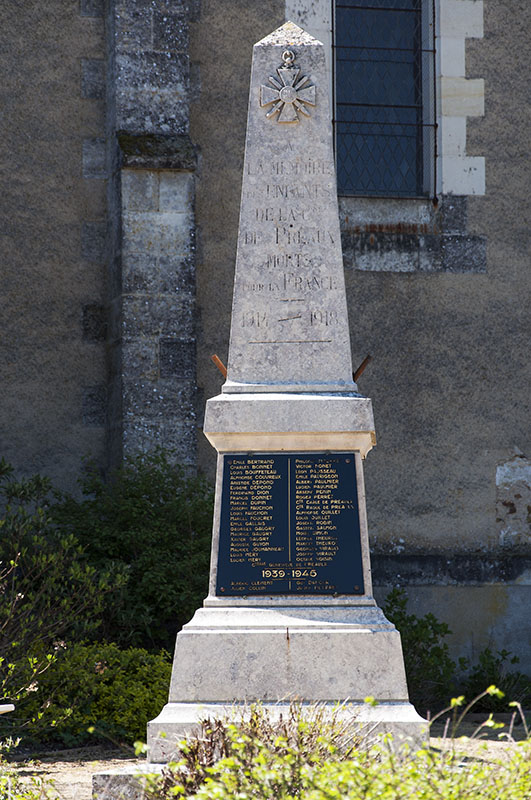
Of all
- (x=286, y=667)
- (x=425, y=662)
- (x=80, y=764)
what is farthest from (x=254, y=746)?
(x=425, y=662)

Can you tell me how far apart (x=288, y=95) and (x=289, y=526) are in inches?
80.2

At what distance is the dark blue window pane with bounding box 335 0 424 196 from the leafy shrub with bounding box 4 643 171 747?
452cm

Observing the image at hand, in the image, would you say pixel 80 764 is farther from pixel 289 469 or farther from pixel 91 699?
pixel 289 469

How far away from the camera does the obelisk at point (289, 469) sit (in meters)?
4.89

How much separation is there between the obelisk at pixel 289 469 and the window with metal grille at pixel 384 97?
381 cm

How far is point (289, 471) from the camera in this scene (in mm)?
5152

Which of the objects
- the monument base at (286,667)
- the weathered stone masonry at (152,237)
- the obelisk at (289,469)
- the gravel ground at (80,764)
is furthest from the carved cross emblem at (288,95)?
the gravel ground at (80,764)

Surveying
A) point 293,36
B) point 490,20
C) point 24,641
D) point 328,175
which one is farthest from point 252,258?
point 490,20

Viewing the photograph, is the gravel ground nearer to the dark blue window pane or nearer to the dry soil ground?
the dry soil ground

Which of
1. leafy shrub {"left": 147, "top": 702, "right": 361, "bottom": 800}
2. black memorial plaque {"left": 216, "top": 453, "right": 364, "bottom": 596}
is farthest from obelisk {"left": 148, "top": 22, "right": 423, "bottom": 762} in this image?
leafy shrub {"left": 147, "top": 702, "right": 361, "bottom": 800}

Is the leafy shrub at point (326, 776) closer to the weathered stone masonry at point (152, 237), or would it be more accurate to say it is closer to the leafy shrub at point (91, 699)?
the leafy shrub at point (91, 699)

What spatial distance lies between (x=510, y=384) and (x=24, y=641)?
4576 millimetres

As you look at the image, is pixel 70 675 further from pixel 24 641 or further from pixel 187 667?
pixel 187 667

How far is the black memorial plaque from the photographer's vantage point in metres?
5.07
